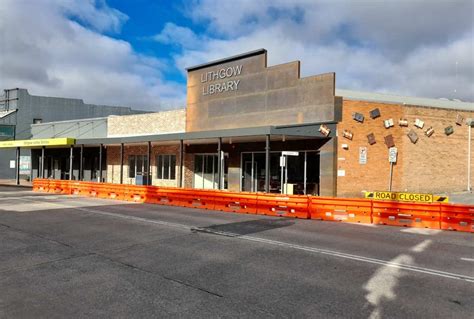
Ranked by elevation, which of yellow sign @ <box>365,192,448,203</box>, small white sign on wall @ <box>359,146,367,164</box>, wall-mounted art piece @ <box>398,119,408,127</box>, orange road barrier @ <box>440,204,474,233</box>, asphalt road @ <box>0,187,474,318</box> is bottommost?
asphalt road @ <box>0,187,474,318</box>

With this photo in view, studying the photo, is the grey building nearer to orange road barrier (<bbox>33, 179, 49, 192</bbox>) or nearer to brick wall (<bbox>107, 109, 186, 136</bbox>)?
brick wall (<bbox>107, 109, 186, 136</bbox>)

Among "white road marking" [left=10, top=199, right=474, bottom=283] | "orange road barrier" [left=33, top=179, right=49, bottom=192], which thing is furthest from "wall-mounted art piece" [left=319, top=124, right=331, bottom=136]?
"orange road barrier" [left=33, top=179, right=49, bottom=192]

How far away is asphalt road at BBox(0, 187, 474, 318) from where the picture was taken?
17.4 feet

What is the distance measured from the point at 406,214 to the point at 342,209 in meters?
2.16

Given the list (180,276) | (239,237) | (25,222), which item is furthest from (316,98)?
(180,276)

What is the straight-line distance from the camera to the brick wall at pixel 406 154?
21.2m

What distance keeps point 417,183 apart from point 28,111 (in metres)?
43.5

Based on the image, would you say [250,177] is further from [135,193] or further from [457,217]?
[457,217]

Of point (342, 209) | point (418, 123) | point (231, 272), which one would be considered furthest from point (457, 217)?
point (418, 123)

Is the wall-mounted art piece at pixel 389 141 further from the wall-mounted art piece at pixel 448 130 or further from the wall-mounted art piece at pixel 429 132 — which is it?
the wall-mounted art piece at pixel 448 130

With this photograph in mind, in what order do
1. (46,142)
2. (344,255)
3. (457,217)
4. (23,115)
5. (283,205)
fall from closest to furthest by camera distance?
(344,255), (457,217), (283,205), (46,142), (23,115)

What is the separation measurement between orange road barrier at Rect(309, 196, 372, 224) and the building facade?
429 cm

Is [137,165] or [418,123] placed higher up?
[418,123]

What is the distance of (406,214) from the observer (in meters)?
13.4
